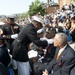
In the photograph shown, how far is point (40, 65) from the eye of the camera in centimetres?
566

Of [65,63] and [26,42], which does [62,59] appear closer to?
[65,63]

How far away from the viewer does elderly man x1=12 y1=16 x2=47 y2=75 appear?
5.03 metres

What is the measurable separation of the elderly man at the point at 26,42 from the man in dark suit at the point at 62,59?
18.1 inches

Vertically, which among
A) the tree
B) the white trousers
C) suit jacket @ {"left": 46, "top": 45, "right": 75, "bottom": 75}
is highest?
suit jacket @ {"left": 46, "top": 45, "right": 75, "bottom": 75}

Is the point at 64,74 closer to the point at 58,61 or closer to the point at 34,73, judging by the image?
the point at 58,61

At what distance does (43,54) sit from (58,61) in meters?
1.68

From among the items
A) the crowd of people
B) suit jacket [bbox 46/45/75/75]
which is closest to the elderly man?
the crowd of people

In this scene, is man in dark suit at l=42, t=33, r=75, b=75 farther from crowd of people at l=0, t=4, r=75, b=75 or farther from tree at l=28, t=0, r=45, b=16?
tree at l=28, t=0, r=45, b=16

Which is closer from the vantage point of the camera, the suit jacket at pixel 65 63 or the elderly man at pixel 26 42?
the suit jacket at pixel 65 63

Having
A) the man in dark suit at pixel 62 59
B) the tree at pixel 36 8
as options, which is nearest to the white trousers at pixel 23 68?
the man in dark suit at pixel 62 59

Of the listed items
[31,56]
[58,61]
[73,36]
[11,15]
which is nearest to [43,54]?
[31,56]

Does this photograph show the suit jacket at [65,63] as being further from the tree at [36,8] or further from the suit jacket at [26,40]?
the tree at [36,8]

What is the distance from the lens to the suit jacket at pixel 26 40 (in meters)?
5.08

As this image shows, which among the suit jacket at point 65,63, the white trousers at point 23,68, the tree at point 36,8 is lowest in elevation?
the tree at point 36,8
